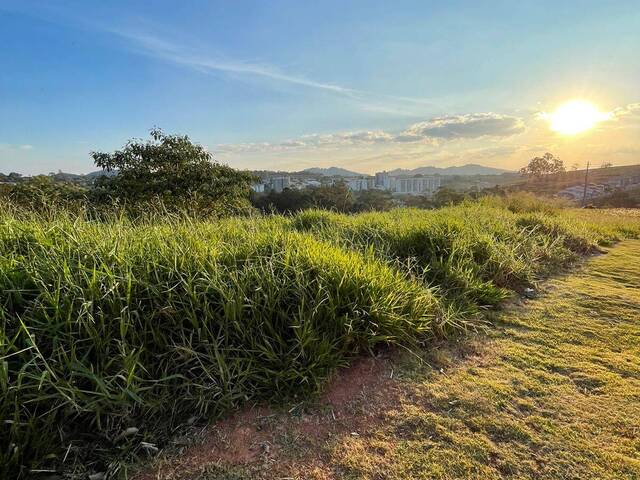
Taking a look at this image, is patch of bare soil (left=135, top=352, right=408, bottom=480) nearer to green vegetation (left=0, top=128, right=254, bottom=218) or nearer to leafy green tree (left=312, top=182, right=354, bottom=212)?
leafy green tree (left=312, top=182, right=354, bottom=212)

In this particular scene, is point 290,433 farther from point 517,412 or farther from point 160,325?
point 517,412

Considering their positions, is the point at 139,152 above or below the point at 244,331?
above

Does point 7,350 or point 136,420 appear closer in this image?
point 7,350

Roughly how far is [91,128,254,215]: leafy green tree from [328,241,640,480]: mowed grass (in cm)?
752

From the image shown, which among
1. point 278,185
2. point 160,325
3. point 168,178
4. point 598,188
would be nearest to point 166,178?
point 168,178

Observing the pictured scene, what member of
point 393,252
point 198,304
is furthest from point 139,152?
point 198,304

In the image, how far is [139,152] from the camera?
9406 millimetres

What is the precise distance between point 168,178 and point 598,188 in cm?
4201

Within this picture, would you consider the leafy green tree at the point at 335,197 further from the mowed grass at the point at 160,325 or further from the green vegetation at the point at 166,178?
the mowed grass at the point at 160,325

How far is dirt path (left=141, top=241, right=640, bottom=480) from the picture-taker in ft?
4.83

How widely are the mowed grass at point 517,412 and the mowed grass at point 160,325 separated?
→ 374 mm

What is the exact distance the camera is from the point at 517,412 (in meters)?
1.82

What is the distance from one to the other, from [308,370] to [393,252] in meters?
2.19

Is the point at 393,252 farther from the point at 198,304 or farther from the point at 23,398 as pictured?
the point at 23,398
